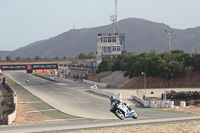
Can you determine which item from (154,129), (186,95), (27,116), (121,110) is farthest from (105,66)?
(154,129)

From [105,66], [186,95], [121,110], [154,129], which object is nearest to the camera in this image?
[154,129]

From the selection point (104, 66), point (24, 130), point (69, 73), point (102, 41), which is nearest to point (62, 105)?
point (24, 130)

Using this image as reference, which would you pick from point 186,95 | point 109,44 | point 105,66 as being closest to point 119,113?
point 186,95

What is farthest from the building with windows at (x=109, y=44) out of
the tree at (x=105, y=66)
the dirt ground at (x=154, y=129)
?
the dirt ground at (x=154, y=129)

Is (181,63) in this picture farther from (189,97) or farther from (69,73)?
(69,73)

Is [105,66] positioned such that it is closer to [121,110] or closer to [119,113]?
[119,113]

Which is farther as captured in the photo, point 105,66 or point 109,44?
point 109,44

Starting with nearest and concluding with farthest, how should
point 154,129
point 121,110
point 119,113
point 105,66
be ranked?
1. point 154,129
2. point 121,110
3. point 119,113
4. point 105,66

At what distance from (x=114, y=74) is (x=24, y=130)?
7029 centimetres

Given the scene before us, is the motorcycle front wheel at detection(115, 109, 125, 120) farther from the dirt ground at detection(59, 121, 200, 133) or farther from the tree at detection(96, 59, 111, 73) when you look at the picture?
the tree at detection(96, 59, 111, 73)

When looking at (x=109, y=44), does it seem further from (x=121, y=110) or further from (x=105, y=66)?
(x=121, y=110)

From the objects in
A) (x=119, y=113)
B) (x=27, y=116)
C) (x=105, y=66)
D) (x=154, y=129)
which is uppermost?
(x=105, y=66)

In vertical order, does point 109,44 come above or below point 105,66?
above

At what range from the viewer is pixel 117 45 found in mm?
106625
